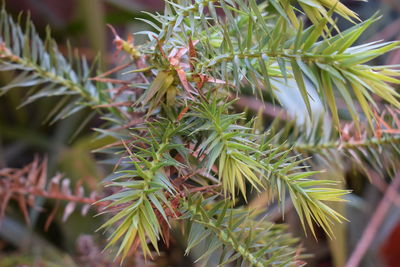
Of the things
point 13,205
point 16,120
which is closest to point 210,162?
point 13,205

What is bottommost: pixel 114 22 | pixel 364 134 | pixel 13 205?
pixel 13 205

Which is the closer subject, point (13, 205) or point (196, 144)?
point (196, 144)

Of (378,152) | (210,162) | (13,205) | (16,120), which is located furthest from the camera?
(16,120)

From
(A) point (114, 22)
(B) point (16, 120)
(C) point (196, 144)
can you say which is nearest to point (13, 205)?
(B) point (16, 120)

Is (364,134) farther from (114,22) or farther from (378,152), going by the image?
(114,22)

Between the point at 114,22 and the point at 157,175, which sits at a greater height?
the point at 114,22

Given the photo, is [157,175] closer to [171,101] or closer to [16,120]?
[171,101]

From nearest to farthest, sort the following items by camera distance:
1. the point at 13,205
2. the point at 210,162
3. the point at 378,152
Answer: the point at 210,162
the point at 378,152
the point at 13,205
